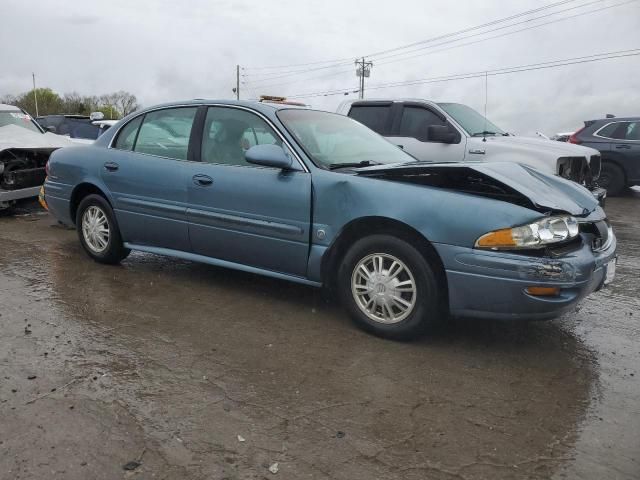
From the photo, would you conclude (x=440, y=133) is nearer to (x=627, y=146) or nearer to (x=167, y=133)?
(x=167, y=133)

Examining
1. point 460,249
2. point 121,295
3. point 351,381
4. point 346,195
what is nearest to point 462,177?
point 460,249

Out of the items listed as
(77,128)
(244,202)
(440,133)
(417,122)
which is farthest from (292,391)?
(77,128)

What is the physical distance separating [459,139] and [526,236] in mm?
5051

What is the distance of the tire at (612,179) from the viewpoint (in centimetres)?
1195

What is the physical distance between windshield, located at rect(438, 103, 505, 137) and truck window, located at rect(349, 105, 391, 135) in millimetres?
844

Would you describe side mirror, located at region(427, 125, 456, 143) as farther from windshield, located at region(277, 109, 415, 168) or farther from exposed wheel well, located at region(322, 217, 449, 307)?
exposed wheel well, located at region(322, 217, 449, 307)

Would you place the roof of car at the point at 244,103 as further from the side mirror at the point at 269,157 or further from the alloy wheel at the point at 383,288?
the alloy wheel at the point at 383,288

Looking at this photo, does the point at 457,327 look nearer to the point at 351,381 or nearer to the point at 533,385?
the point at 533,385

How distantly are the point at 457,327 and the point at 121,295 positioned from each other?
8.64 ft

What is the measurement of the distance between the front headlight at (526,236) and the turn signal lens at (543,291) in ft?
0.79

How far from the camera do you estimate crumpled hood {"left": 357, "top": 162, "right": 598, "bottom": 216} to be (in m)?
3.50

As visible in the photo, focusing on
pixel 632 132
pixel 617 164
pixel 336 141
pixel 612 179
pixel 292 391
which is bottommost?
pixel 292 391

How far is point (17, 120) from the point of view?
9773 mm

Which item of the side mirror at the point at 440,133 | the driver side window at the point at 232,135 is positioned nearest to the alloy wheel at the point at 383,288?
the driver side window at the point at 232,135
